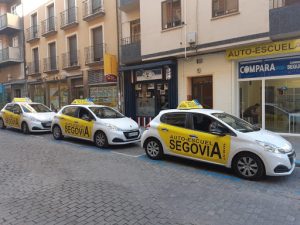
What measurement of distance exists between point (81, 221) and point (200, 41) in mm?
9523

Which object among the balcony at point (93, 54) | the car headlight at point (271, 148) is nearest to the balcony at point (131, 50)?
the balcony at point (93, 54)

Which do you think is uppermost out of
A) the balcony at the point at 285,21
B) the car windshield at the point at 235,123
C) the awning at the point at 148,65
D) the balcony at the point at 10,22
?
the balcony at the point at 10,22

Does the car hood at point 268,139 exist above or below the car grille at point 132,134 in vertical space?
above

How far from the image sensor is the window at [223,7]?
1070 cm

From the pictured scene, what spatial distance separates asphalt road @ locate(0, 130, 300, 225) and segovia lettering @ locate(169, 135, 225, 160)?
1.37 ft

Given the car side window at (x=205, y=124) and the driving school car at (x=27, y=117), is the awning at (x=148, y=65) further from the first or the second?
the car side window at (x=205, y=124)

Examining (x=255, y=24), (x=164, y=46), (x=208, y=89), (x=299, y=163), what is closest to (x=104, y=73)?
(x=164, y=46)

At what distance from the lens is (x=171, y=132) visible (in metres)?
7.11

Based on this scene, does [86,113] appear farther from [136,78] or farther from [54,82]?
[54,82]

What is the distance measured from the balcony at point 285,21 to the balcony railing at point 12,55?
22.0 m

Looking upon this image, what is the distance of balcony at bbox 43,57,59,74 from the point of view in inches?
827

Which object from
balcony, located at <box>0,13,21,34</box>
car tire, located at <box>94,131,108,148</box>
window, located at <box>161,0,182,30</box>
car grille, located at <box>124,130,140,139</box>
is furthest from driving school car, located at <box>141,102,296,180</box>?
balcony, located at <box>0,13,21,34</box>

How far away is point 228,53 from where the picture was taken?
1130cm

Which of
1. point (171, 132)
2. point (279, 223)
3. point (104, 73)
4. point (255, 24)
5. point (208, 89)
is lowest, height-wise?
point (279, 223)
